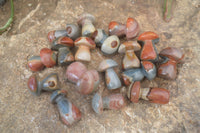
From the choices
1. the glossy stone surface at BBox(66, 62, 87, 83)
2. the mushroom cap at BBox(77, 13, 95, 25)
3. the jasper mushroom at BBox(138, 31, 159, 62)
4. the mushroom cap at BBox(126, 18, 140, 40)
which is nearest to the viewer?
the glossy stone surface at BBox(66, 62, 87, 83)

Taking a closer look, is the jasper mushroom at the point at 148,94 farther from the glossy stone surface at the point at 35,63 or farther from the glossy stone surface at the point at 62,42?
the glossy stone surface at the point at 35,63

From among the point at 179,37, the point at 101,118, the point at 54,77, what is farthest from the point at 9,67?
the point at 179,37

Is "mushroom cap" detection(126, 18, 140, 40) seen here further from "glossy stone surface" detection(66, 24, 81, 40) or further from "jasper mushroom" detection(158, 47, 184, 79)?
"glossy stone surface" detection(66, 24, 81, 40)

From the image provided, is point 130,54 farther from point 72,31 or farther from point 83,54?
point 72,31

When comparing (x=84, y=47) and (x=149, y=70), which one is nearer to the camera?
(x=149, y=70)

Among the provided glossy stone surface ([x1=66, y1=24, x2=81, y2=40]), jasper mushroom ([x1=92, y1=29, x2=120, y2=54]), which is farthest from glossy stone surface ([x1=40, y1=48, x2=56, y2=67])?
jasper mushroom ([x1=92, y1=29, x2=120, y2=54])

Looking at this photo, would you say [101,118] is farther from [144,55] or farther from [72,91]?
[144,55]

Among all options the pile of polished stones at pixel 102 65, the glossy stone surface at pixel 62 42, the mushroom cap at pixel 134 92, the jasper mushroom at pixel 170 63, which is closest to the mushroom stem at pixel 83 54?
the pile of polished stones at pixel 102 65

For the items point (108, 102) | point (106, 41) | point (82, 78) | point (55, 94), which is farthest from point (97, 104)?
point (106, 41)
